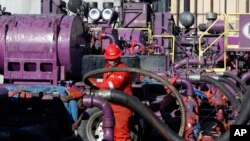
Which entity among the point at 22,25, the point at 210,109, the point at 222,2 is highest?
the point at 222,2

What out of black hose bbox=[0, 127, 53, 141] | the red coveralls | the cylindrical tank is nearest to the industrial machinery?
the cylindrical tank

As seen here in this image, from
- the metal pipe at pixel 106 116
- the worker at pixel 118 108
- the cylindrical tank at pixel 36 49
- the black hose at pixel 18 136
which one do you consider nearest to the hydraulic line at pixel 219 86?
the worker at pixel 118 108

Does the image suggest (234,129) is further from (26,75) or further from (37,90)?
(26,75)

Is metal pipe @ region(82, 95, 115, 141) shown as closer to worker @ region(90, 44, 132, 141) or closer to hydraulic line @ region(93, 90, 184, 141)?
hydraulic line @ region(93, 90, 184, 141)

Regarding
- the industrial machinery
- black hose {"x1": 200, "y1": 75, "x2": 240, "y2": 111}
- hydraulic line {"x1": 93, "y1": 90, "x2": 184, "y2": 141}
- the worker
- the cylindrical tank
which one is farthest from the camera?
the cylindrical tank

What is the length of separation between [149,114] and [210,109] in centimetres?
552

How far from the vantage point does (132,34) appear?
1521cm

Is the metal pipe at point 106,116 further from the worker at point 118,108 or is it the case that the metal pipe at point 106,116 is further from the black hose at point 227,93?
the black hose at point 227,93

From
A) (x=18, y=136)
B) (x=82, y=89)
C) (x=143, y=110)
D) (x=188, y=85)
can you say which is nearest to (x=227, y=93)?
(x=188, y=85)

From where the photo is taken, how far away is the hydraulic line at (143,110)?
390cm

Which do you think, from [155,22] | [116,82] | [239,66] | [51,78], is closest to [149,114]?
[116,82]

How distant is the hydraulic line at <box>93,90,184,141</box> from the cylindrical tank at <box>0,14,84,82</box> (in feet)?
10.1

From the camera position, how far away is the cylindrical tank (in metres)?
7.80

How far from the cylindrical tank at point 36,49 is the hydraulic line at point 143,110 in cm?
308
